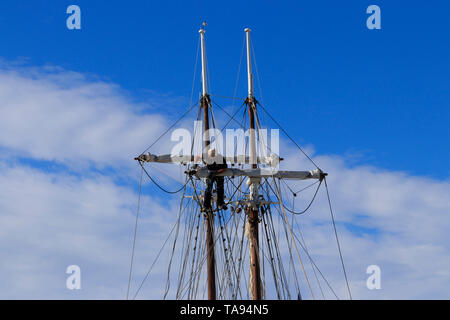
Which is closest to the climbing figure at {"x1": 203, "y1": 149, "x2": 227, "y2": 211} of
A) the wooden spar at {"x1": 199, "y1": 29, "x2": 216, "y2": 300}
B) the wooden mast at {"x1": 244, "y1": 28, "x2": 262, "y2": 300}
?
the wooden spar at {"x1": 199, "y1": 29, "x2": 216, "y2": 300}

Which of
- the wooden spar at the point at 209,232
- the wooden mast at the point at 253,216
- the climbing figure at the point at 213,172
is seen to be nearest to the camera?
the wooden mast at the point at 253,216

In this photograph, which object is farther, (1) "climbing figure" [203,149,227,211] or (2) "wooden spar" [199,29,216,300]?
(1) "climbing figure" [203,149,227,211]

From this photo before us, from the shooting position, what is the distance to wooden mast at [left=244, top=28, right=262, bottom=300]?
194 ft

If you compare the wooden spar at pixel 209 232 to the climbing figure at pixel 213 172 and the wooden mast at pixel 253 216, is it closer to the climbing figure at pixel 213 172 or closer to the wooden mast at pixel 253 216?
the climbing figure at pixel 213 172

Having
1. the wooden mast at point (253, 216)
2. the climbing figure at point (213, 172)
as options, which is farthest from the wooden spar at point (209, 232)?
the wooden mast at point (253, 216)

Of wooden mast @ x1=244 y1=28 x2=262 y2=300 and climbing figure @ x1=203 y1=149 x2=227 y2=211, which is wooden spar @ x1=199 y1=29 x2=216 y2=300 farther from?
wooden mast @ x1=244 y1=28 x2=262 y2=300

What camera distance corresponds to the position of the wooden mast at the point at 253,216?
194 feet

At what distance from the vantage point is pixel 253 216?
201ft

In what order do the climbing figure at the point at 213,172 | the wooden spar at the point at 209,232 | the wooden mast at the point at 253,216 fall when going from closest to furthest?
1. the wooden mast at the point at 253,216
2. the wooden spar at the point at 209,232
3. the climbing figure at the point at 213,172

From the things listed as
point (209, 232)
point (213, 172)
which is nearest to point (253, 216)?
point (209, 232)

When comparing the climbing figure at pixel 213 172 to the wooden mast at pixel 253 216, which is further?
the climbing figure at pixel 213 172
